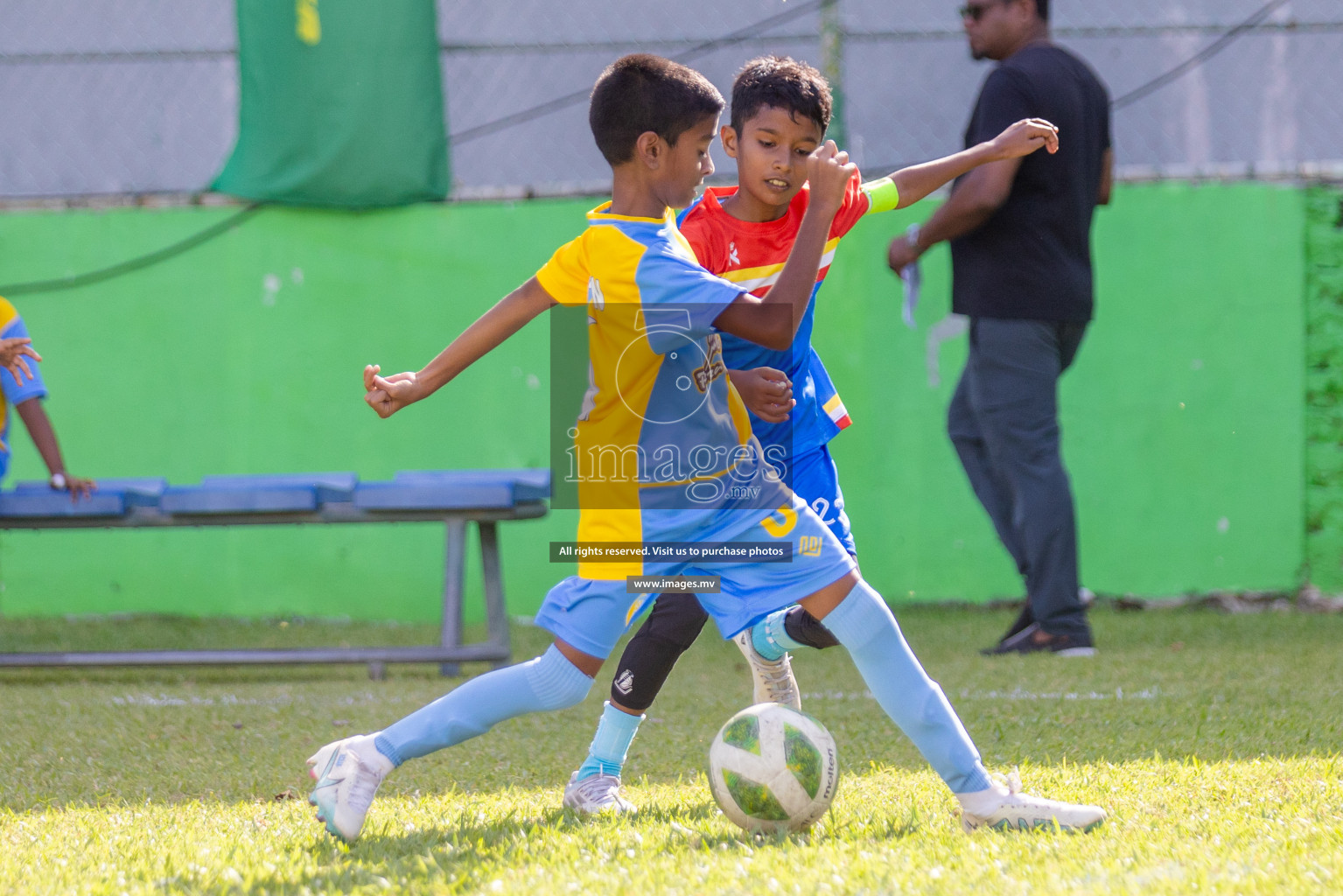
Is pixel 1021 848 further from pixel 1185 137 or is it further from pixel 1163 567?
pixel 1185 137

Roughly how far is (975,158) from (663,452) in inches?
42.5

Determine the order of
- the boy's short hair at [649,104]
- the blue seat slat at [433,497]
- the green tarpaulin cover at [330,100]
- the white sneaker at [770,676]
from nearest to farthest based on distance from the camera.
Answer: the boy's short hair at [649,104] → the white sneaker at [770,676] → the blue seat slat at [433,497] → the green tarpaulin cover at [330,100]

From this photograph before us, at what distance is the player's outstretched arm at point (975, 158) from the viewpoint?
299 cm

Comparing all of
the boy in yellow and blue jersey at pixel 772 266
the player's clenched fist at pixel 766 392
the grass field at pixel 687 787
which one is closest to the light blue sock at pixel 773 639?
the boy in yellow and blue jersey at pixel 772 266

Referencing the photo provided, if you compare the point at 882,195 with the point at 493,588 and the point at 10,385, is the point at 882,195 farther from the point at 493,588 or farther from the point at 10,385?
the point at 10,385

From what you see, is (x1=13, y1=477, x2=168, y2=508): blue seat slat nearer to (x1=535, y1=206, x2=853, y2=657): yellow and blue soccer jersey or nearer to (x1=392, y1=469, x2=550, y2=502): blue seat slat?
(x1=392, y1=469, x2=550, y2=502): blue seat slat

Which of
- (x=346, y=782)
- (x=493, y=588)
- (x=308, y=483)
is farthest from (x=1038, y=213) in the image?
(x=346, y=782)

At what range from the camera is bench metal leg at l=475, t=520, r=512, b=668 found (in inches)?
206

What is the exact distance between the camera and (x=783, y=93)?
116 inches

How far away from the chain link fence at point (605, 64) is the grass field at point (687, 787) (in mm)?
3041

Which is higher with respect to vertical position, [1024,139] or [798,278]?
[1024,139]

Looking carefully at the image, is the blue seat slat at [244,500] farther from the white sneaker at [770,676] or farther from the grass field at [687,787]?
the white sneaker at [770,676]

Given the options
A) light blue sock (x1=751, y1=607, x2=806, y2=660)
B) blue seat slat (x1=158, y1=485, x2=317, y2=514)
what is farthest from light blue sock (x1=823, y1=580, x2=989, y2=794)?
blue seat slat (x1=158, y1=485, x2=317, y2=514)

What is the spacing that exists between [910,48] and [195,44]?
12.7 feet
